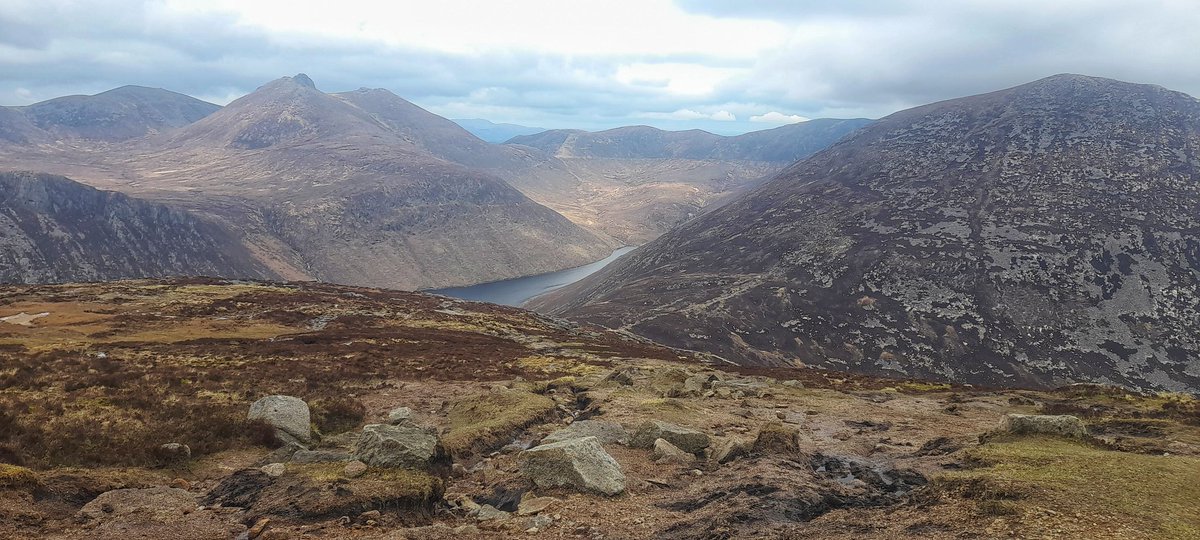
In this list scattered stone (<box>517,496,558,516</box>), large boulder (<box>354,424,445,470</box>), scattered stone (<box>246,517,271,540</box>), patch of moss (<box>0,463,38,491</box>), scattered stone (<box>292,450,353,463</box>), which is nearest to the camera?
scattered stone (<box>246,517,271,540</box>)

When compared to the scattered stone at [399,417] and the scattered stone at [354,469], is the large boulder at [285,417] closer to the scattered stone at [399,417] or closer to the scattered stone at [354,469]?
the scattered stone at [399,417]

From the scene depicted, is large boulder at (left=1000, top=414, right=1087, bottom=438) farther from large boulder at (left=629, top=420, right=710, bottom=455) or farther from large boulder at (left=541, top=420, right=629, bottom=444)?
large boulder at (left=541, top=420, right=629, bottom=444)

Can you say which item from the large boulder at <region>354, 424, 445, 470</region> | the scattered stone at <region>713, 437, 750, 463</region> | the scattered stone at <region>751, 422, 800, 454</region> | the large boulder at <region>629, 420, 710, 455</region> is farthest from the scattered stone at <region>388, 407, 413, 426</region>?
the scattered stone at <region>751, 422, 800, 454</region>

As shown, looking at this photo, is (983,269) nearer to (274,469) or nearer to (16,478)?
(274,469)

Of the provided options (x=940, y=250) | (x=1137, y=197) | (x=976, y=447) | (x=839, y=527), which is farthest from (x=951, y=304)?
(x=839, y=527)

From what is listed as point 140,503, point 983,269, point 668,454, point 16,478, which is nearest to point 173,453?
point 140,503

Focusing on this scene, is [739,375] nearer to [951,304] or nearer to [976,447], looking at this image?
[976,447]
